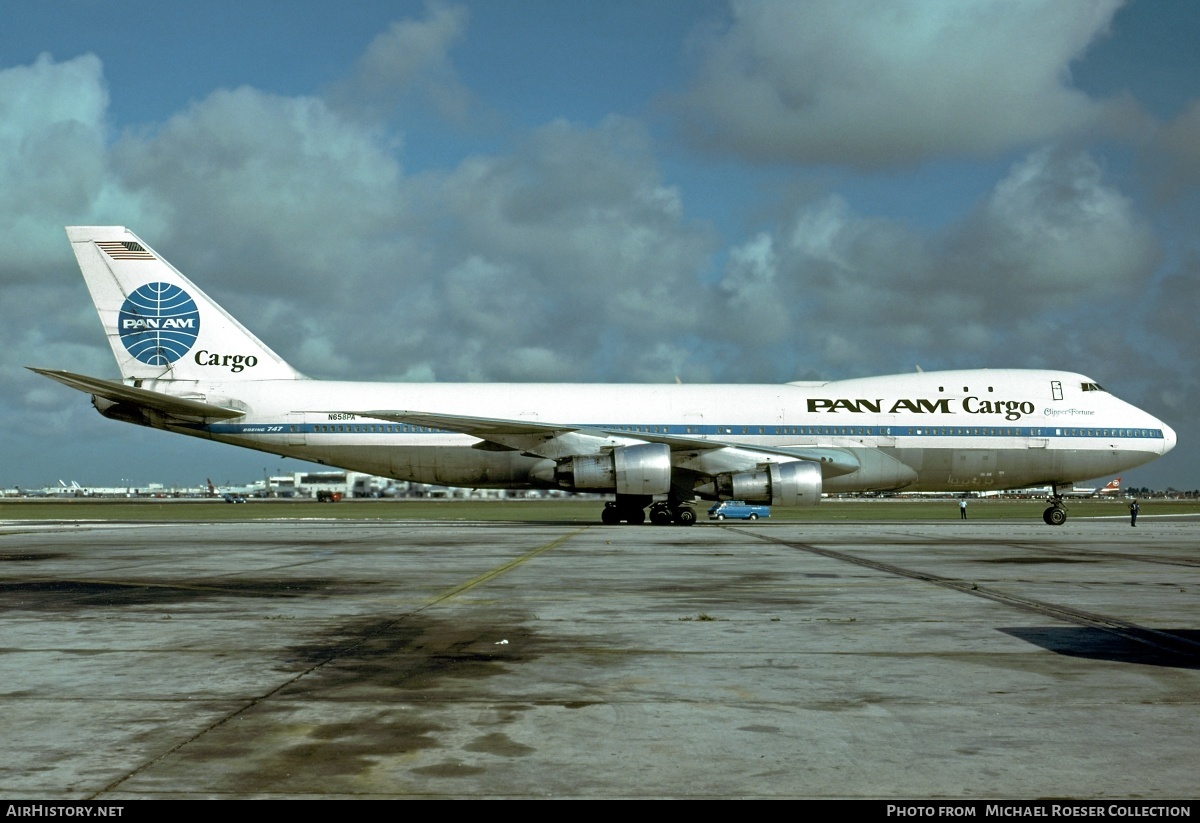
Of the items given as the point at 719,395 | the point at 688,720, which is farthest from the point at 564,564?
the point at 719,395

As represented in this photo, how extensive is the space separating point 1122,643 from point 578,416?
23635 millimetres

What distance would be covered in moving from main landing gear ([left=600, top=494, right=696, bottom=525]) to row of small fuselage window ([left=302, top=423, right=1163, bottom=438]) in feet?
8.16

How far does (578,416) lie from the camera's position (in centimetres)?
3102

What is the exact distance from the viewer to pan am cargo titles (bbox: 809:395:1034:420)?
3169 centimetres

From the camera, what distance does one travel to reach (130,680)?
638 centimetres

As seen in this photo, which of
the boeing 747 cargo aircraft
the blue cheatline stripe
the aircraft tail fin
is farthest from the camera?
the aircraft tail fin

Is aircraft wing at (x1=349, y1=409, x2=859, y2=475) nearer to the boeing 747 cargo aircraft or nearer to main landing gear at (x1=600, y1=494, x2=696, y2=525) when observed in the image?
the boeing 747 cargo aircraft

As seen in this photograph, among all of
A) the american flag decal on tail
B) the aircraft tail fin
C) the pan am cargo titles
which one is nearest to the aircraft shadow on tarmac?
the pan am cargo titles

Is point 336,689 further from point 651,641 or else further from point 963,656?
point 963,656

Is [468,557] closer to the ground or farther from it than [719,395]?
closer to the ground

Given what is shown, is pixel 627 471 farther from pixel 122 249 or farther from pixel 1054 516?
pixel 122 249

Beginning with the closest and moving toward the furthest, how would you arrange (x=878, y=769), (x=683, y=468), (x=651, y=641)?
(x=878, y=769) → (x=651, y=641) → (x=683, y=468)

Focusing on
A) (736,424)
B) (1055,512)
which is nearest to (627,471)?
(736,424)
